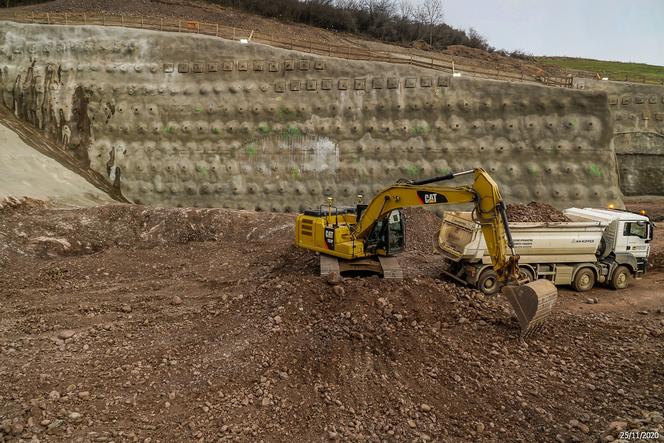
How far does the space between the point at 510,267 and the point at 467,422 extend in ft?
11.8

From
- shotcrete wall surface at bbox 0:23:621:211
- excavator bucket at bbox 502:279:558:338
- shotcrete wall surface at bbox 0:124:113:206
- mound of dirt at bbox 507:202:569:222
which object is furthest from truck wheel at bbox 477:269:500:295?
shotcrete wall surface at bbox 0:124:113:206

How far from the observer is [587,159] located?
2038cm

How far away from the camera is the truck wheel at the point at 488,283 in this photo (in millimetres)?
12898

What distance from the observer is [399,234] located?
12406mm

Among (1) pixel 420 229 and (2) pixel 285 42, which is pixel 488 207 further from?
(2) pixel 285 42

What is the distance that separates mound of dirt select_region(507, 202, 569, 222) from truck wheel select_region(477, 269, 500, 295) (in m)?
5.72

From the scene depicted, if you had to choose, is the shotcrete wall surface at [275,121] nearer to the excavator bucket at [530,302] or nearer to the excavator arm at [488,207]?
the excavator arm at [488,207]

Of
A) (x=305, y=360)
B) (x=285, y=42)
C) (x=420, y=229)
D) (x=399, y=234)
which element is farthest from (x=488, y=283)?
(x=285, y=42)

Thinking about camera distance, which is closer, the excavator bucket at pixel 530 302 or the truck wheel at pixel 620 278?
the excavator bucket at pixel 530 302

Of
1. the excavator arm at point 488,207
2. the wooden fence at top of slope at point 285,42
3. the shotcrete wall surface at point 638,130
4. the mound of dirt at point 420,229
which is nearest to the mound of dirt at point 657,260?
the mound of dirt at point 420,229

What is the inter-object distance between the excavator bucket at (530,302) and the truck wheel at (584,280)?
4.78m

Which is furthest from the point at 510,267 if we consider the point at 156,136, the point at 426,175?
the point at 156,136

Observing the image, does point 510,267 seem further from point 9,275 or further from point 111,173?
point 111,173

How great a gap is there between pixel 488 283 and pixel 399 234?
2.89 m
